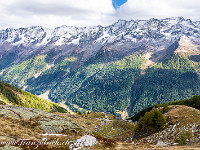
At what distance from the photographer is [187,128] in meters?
43.6

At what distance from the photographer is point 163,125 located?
53719 millimetres

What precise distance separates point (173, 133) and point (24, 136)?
4125cm

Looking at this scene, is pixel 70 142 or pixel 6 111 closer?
pixel 70 142

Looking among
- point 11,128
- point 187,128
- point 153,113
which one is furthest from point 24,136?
point 153,113

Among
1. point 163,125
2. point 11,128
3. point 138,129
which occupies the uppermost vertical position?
point 11,128

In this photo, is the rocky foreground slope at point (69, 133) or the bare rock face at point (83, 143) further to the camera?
the rocky foreground slope at point (69, 133)

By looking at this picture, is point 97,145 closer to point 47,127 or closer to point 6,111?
point 47,127

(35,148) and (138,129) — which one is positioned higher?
(35,148)

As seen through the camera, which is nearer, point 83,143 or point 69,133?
point 83,143

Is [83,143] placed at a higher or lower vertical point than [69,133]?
higher

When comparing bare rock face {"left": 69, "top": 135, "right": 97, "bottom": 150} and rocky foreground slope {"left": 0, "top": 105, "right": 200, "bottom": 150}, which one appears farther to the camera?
rocky foreground slope {"left": 0, "top": 105, "right": 200, "bottom": 150}

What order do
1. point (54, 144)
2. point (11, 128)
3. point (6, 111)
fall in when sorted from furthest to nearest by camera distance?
point (6, 111) → point (11, 128) → point (54, 144)

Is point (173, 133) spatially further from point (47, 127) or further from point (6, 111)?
point (6, 111)

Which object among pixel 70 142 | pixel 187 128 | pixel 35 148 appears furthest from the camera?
pixel 187 128
